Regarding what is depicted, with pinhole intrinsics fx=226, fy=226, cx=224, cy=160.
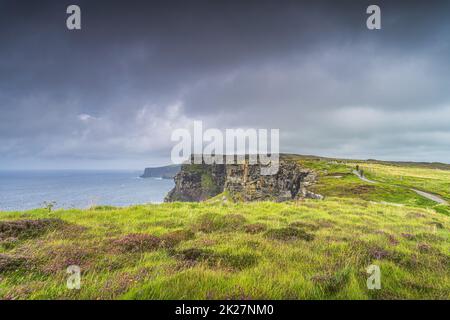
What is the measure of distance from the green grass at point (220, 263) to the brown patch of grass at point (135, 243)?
31 millimetres

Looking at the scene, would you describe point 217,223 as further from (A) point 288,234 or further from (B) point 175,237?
(A) point 288,234

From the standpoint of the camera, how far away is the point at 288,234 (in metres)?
9.02

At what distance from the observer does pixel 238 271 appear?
5.34m

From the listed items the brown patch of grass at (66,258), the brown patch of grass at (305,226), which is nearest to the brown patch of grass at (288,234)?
the brown patch of grass at (305,226)

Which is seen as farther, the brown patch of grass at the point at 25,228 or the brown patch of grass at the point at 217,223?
the brown patch of grass at the point at 217,223

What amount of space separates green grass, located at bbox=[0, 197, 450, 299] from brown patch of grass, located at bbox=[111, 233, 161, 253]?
31 millimetres

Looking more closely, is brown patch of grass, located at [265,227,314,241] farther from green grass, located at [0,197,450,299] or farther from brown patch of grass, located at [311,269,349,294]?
brown patch of grass, located at [311,269,349,294]

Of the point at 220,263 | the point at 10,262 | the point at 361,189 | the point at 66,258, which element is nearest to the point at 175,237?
the point at 220,263

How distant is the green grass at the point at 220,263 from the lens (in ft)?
14.4

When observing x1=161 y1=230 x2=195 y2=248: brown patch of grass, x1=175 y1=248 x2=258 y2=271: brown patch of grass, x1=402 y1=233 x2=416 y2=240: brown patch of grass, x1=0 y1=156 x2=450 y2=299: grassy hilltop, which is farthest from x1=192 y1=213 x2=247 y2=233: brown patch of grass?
x1=402 y1=233 x2=416 y2=240: brown patch of grass

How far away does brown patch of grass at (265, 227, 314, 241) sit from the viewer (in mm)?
8516

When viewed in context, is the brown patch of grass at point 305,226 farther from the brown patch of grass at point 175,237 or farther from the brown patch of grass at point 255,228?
the brown patch of grass at point 175,237

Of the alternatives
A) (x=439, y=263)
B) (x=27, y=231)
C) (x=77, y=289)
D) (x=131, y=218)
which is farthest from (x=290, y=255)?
(x=27, y=231)
